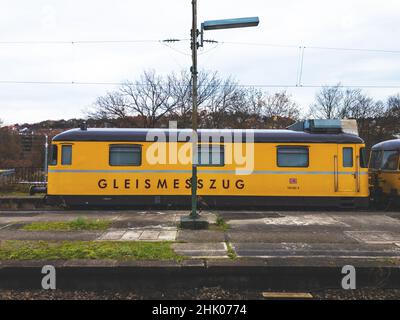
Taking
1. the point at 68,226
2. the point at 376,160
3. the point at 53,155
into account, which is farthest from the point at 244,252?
the point at 376,160

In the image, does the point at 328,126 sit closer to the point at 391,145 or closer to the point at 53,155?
the point at 391,145

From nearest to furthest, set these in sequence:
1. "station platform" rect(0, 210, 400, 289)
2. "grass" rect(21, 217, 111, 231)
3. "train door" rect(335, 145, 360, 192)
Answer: "station platform" rect(0, 210, 400, 289) → "grass" rect(21, 217, 111, 231) → "train door" rect(335, 145, 360, 192)

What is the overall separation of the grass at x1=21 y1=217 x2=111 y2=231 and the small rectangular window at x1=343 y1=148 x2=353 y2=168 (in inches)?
326

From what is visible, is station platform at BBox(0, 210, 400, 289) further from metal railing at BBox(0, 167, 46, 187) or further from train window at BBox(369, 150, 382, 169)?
metal railing at BBox(0, 167, 46, 187)

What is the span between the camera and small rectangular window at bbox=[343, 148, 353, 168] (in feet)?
44.4

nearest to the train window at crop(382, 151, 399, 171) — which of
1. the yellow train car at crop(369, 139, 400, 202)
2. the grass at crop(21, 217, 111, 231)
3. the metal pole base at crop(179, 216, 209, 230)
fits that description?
the yellow train car at crop(369, 139, 400, 202)

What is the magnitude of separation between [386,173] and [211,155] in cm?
648

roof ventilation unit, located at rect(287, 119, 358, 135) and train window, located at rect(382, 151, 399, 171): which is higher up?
roof ventilation unit, located at rect(287, 119, 358, 135)

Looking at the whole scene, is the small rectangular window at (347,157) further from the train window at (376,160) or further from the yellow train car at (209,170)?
the train window at (376,160)

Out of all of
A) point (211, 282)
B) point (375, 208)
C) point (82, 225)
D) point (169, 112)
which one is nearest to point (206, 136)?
point (82, 225)

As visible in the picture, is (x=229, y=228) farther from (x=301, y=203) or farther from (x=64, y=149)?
(x=64, y=149)

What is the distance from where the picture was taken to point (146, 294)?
18.8ft

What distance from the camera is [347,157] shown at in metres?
13.6

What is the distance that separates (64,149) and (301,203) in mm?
8206
